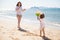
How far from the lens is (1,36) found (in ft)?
12.6

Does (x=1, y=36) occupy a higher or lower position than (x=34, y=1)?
lower

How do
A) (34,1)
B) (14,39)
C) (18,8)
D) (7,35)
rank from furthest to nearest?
1. (34,1)
2. (18,8)
3. (7,35)
4. (14,39)

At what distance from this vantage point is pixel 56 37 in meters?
4.05

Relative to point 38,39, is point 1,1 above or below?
above

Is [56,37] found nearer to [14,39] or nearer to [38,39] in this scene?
[38,39]

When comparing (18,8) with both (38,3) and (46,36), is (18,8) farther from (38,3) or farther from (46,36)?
(38,3)

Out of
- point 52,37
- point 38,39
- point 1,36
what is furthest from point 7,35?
point 52,37

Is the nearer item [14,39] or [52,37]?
[14,39]

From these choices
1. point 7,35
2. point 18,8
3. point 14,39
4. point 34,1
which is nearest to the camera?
point 14,39

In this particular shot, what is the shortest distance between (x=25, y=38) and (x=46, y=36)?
1.67 ft

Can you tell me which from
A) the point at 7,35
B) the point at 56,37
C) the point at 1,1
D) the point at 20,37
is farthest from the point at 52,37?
the point at 1,1

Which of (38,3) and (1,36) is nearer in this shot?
(1,36)

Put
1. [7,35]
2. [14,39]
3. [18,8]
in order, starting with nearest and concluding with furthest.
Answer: [14,39]
[7,35]
[18,8]

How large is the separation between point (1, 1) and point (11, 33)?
5.70 m
